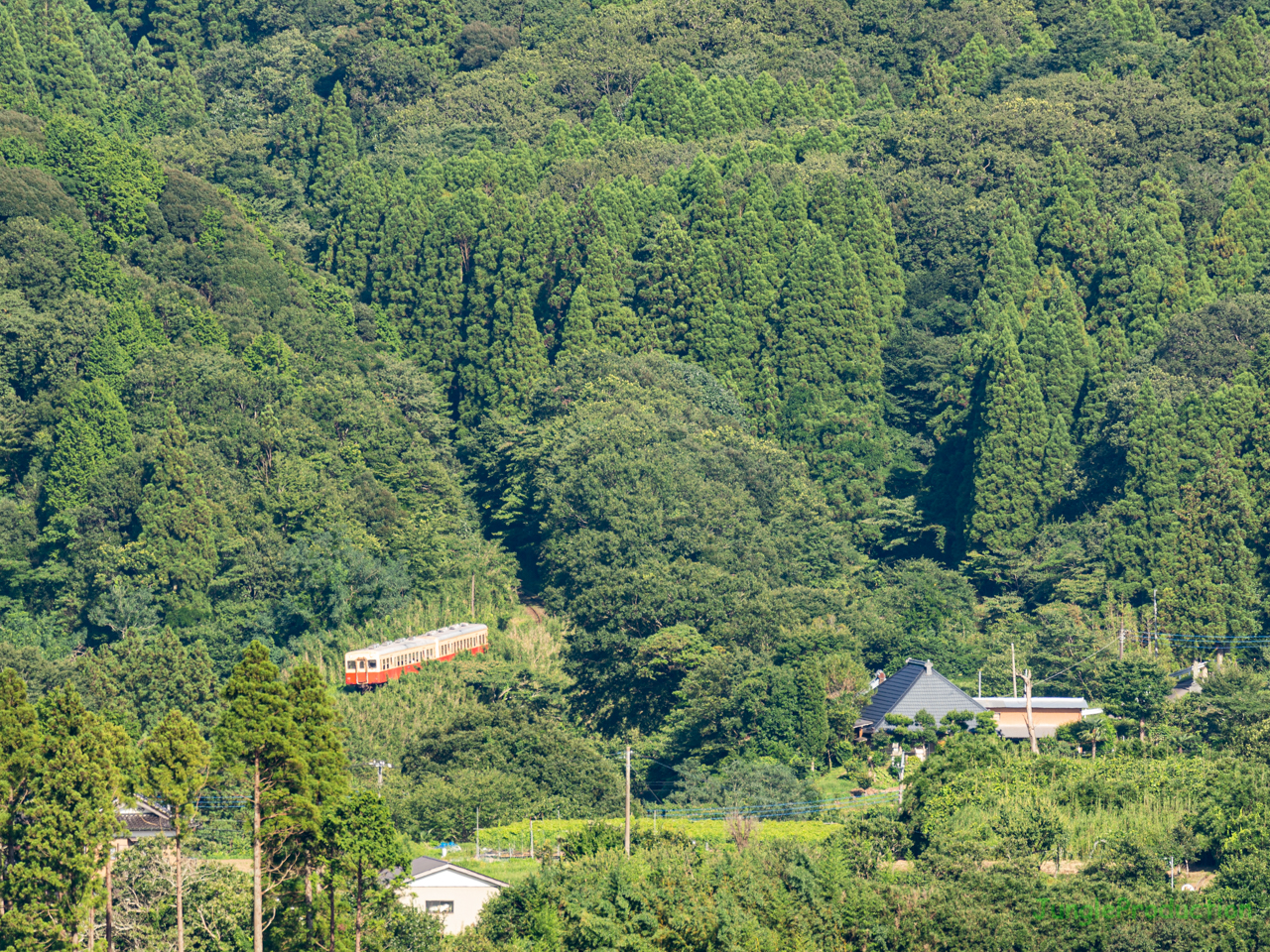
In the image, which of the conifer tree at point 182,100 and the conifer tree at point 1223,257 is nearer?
the conifer tree at point 1223,257

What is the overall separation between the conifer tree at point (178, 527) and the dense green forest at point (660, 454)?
0.62 ft

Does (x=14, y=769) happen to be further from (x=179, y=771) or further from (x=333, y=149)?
(x=333, y=149)

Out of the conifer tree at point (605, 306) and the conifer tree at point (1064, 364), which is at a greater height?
the conifer tree at point (605, 306)

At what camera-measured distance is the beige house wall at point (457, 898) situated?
49.5 metres

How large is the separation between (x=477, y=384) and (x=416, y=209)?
313 inches

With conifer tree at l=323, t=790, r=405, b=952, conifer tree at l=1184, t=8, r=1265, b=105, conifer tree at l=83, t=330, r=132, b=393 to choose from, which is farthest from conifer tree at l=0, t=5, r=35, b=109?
conifer tree at l=323, t=790, r=405, b=952

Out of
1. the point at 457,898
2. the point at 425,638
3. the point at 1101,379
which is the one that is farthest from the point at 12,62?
the point at 457,898

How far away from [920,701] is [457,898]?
19.3 m

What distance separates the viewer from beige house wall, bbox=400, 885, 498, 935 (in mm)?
49531

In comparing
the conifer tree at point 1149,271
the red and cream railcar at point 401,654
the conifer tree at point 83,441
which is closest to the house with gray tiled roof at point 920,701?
the red and cream railcar at point 401,654

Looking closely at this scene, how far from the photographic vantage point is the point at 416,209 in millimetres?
91875

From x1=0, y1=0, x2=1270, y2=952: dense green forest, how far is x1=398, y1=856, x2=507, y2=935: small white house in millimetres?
2528

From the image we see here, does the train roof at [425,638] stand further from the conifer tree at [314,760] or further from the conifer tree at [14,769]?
the conifer tree at [14,769]

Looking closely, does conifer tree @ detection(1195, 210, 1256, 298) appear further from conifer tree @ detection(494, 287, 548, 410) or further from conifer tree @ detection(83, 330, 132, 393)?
conifer tree @ detection(83, 330, 132, 393)
